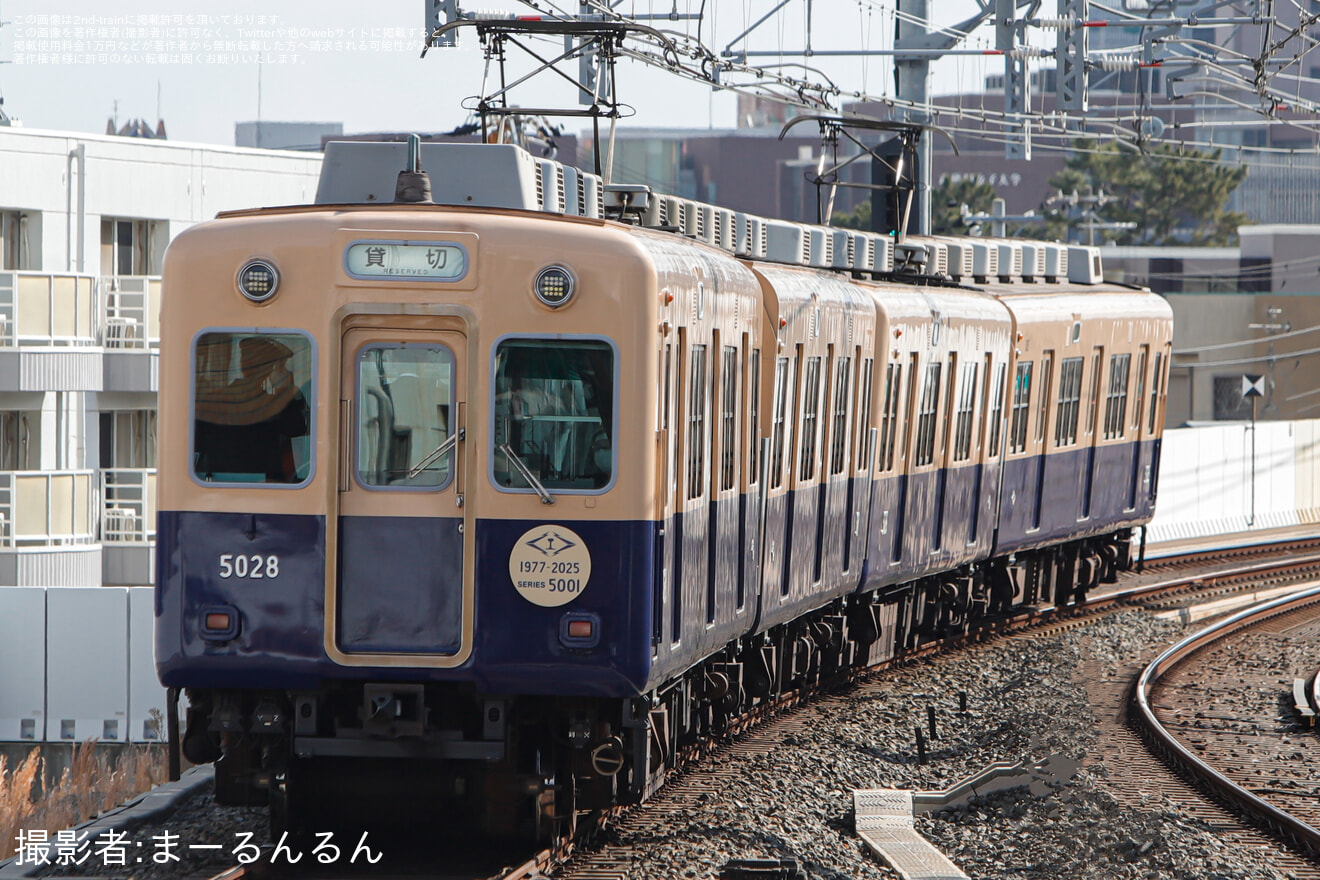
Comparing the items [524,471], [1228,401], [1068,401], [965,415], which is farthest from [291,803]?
[1228,401]

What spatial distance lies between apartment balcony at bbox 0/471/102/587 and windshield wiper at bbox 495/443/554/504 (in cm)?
1261

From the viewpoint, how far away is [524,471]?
27.0 feet

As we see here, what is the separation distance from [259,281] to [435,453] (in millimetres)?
1009

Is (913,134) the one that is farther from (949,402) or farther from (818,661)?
(818,661)

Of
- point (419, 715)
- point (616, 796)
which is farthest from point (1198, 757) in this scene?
point (419, 715)

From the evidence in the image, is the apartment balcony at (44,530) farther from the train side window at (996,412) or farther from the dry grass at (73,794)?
the train side window at (996,412)

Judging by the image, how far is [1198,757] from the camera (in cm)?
1284

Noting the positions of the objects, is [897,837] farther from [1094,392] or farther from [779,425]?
[1094,392]

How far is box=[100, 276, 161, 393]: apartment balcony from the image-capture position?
20.9 m

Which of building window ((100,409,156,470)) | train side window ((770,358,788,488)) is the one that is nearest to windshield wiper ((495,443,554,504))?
train side window ((770,358,788,488))

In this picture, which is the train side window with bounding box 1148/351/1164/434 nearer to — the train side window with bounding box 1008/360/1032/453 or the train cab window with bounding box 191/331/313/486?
the train side window with bounding box 1008/360/1032/453

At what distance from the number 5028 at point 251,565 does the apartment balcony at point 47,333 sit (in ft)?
40.4

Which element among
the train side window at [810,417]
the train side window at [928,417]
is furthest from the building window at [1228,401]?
the train side window at [810,417]

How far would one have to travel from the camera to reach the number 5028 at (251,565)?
8.26m
